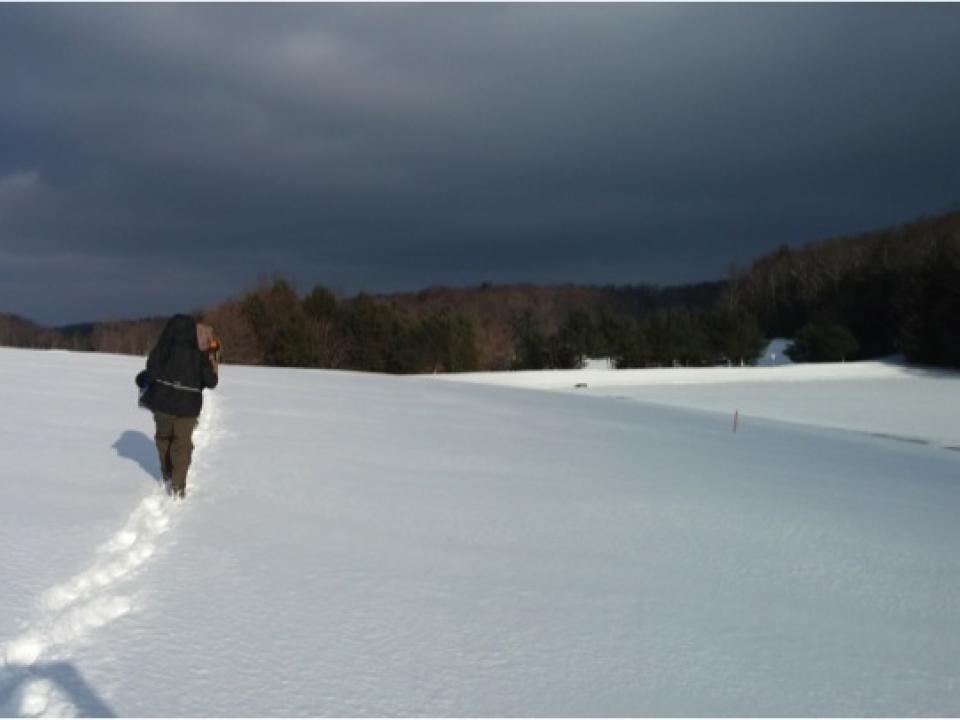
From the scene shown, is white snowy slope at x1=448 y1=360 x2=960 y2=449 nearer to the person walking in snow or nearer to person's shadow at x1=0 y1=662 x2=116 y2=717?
the person walking in snow

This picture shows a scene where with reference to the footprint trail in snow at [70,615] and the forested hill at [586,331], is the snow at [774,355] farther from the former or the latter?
the footprint trail in snow at [70,615]

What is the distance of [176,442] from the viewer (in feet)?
20.0

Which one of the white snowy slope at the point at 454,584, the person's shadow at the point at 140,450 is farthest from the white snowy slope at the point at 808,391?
the person's shadow at the point at 140,450

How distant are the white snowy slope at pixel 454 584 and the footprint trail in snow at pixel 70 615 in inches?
0.6

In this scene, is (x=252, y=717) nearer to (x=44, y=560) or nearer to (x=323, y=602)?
(x=323, y=602)

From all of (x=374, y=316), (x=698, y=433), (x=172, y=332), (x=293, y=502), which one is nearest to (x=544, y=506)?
(x=293, y=502)

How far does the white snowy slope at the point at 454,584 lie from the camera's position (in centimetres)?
321

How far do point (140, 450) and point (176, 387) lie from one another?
2.71m

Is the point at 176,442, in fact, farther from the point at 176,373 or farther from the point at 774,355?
the point at 774,355

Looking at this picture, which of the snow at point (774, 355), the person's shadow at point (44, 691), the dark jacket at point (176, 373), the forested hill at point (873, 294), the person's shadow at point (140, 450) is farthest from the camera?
the snow at point (774, 355)

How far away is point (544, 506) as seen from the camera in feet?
22.1

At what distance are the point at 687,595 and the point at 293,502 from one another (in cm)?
334

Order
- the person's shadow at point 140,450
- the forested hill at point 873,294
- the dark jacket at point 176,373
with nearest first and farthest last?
the dark jacket at point 176,373
the person's shadow at point 140,450
the forested hill at point 873,294

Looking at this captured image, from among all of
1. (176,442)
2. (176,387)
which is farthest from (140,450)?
(176,387)
